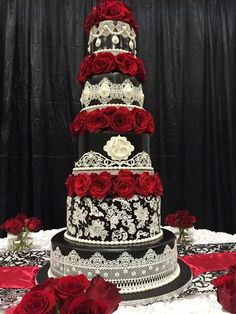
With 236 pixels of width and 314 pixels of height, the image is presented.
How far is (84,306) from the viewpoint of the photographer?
2.73 ft

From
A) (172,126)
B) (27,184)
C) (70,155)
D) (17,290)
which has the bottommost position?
(17,290)

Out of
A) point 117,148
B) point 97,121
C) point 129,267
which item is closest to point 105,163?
point 117,148

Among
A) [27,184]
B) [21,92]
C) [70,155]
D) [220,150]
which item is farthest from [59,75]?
[220,150]

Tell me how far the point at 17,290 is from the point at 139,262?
21.6 inches

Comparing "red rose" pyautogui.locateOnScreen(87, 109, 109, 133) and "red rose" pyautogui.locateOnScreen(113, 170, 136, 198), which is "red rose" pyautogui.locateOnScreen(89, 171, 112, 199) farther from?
"red rose" pyautogui.locateOnScreen(87, 109, 109, 133)

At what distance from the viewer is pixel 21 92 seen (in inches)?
123

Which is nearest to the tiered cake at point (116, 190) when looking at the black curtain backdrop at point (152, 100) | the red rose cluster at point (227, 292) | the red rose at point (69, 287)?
the red rose cluster at point (227, 292)

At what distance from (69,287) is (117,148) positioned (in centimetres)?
73

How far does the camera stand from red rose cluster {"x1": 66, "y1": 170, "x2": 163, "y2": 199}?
4.83 ft

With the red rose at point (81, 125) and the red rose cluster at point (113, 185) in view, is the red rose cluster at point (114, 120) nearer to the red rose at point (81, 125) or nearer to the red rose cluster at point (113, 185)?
the red rose at point (81, 125)

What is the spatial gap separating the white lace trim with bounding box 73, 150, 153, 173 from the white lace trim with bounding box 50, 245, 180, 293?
0.37 metres

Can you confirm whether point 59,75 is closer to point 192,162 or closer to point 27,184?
point 27,184

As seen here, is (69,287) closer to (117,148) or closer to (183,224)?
(117,148)

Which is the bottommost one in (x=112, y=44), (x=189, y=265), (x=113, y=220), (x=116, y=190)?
(x=189, y=265)
